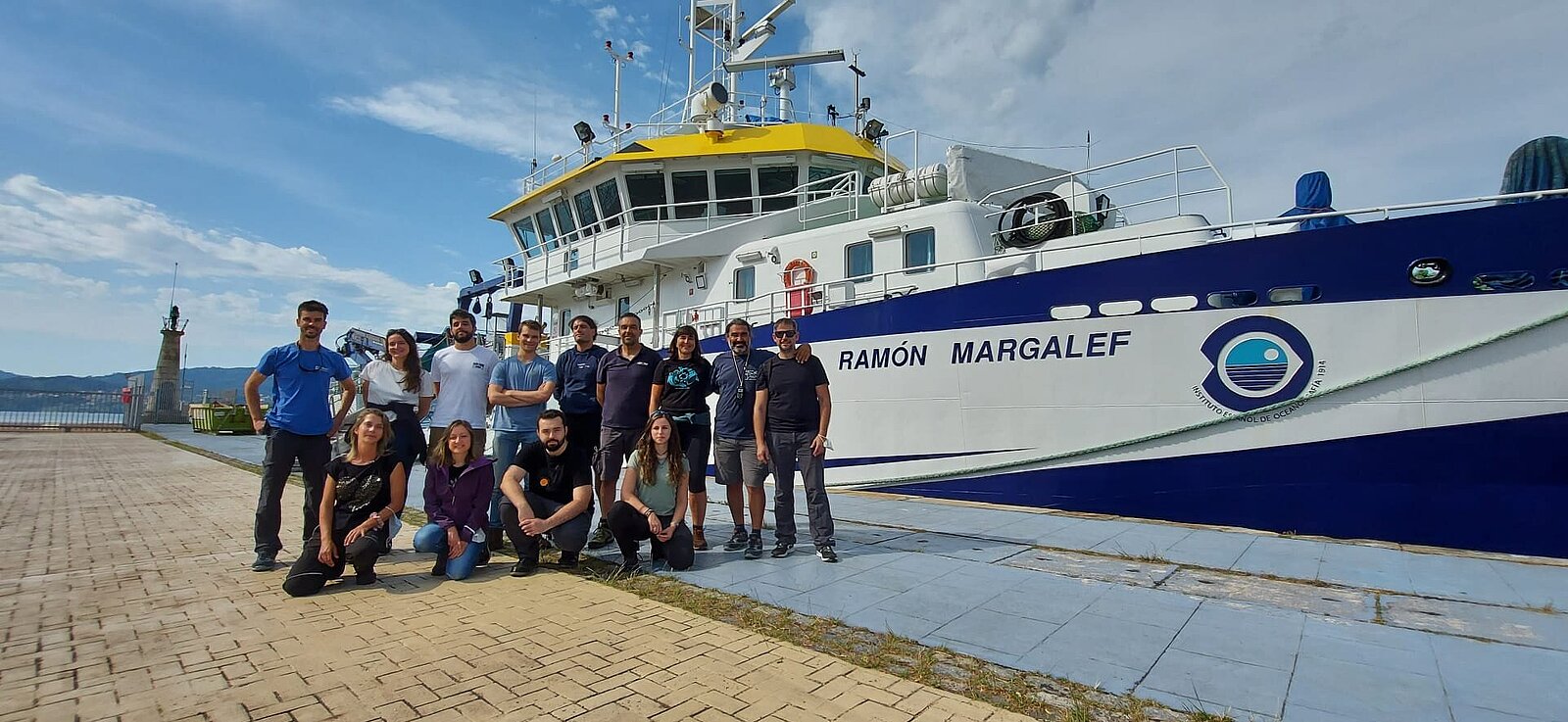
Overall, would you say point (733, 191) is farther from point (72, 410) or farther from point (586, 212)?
point (72, 410)

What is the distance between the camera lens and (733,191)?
35.1 feet

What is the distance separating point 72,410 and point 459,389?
3785cm

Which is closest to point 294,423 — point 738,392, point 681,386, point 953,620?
point 681,386

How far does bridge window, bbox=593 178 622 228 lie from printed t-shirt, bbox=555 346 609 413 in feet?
22.2

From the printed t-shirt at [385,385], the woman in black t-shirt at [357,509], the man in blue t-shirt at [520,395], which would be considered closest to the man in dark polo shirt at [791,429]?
the man in blue t-shirt at [520,395]

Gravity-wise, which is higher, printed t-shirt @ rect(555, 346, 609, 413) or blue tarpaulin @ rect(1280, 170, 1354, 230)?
blue tarpaulin @ rect(1280, 170, 1354, 230)

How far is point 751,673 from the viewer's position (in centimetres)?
249

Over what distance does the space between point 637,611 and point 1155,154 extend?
5807 mm

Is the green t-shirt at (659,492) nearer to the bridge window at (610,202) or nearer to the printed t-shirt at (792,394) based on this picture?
the printed t-shirt at (792,394)

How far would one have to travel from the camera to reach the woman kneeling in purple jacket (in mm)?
3865

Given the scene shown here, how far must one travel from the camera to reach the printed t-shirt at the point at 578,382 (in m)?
4.66

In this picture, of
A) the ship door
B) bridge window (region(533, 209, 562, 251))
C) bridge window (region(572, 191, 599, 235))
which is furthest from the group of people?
bridge window (region(533, 209, 562, 251))

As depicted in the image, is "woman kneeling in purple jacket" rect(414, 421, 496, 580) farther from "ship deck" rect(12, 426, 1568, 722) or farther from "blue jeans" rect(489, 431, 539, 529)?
"blue jeans" rect(489, 431, 539, 529)

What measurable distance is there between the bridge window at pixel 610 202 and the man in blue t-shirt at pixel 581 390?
6.72m
